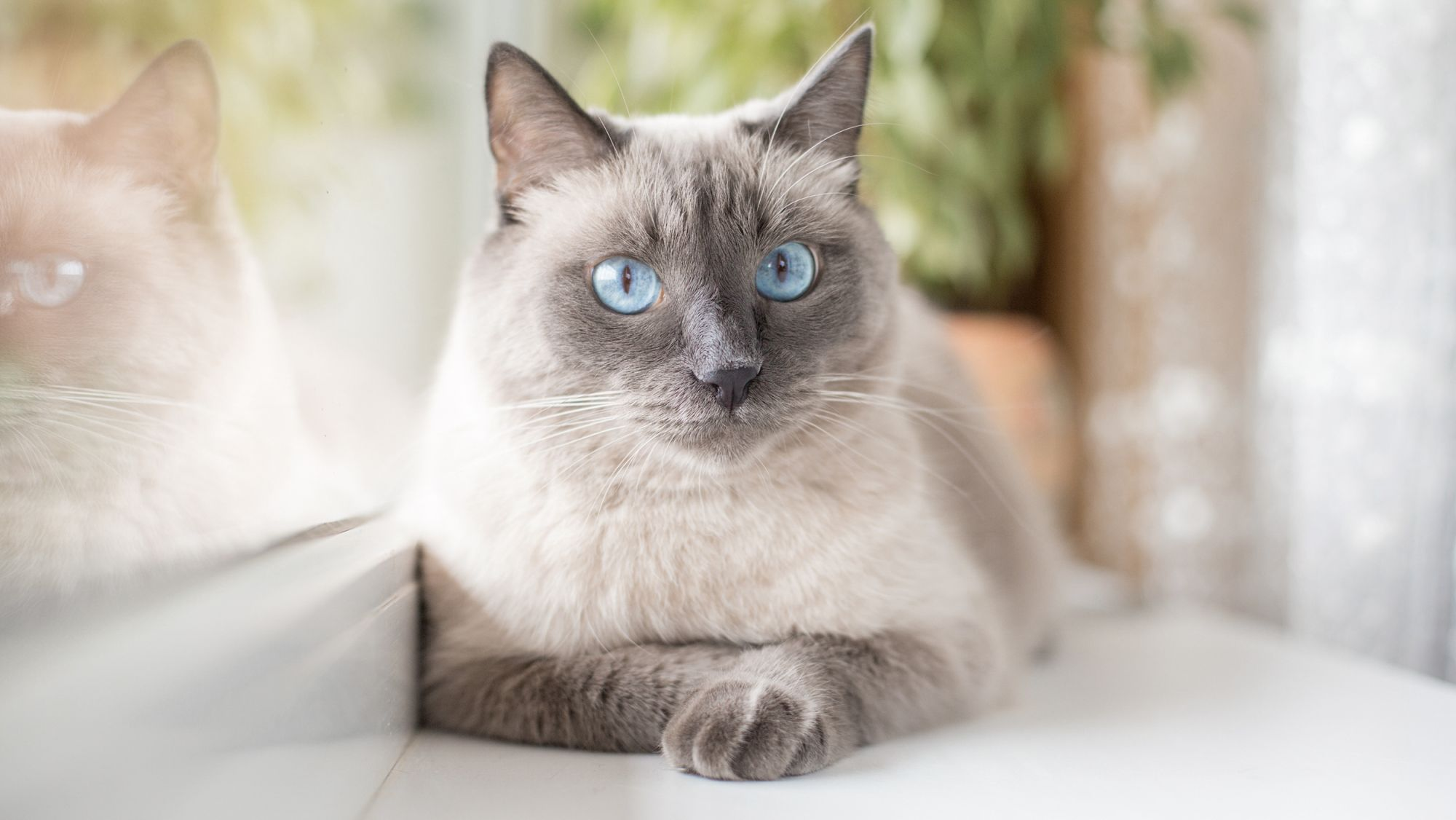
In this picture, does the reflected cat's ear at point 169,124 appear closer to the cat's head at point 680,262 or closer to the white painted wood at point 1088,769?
the cat's head at point 680,262

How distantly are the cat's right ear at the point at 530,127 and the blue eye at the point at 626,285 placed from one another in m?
0.13

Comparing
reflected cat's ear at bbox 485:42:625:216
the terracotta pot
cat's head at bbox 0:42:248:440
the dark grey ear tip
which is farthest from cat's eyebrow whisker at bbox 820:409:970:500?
the terracotta pot

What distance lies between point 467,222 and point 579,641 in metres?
1.24

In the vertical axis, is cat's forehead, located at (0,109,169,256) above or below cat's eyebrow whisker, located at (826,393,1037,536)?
above

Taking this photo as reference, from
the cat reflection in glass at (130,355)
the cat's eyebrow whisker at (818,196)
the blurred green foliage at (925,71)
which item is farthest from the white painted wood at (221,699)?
the blurred green foliage at (925,71)

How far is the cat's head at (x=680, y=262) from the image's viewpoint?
39.8 inches

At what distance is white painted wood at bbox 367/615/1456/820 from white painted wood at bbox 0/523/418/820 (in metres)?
0.10

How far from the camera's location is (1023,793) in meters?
0.97

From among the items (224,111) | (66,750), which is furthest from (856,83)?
(66,750)

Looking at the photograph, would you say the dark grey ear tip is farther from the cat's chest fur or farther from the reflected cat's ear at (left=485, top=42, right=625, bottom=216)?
the cat's chest fur

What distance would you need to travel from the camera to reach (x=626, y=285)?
1047 millimetres

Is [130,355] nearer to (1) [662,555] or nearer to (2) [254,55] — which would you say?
(2) [254,55]

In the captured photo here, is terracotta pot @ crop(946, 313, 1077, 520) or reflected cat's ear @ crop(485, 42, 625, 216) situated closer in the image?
reflected cat's ear @ crop(485, 42, 625, 216)

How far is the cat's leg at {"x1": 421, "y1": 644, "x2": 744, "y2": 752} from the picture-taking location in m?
1.03
